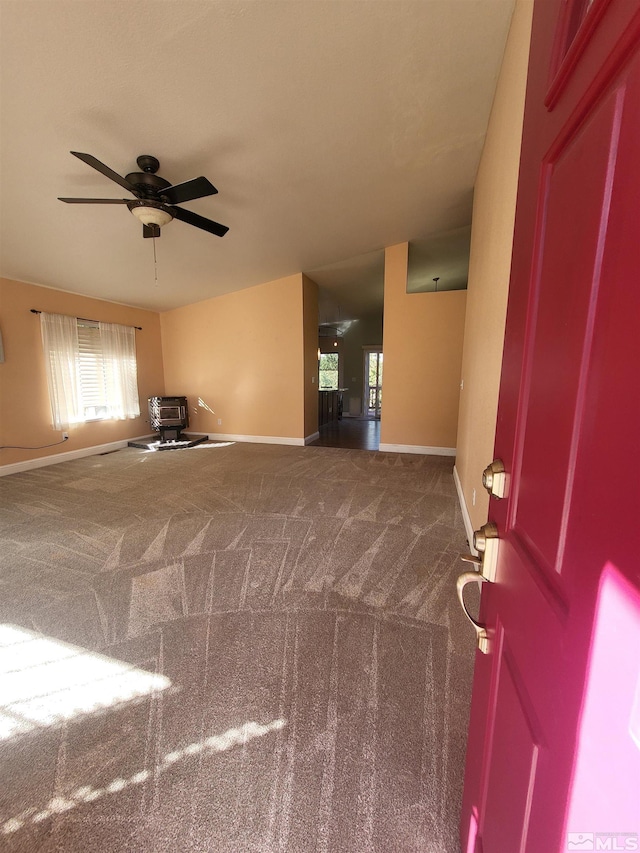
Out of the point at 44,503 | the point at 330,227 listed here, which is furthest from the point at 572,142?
the point at 44,503

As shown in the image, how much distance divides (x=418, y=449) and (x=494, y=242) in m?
3.33

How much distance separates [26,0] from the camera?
1.46 metres

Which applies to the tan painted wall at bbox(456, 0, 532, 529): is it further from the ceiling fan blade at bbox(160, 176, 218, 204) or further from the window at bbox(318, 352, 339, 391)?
the window at bbox(318, 352, 339, 391)

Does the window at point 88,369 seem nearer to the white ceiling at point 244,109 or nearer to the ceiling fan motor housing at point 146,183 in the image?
the white ceiling at point 244,109

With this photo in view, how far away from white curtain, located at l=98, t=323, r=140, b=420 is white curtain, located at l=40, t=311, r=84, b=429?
49 cm

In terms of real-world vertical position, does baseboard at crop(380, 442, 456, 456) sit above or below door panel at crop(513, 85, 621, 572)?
below

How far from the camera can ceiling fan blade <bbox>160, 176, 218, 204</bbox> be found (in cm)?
221

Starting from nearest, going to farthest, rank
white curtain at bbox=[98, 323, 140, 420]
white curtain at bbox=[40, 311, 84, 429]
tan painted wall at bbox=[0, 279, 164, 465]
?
tan painted wall at bbox=[0, 279, 164, 465], white curtain at bbox=[40, 311, 84, 429], white curtain at bbox=[98, 323, 140, 420]

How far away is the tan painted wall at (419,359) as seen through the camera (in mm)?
4609

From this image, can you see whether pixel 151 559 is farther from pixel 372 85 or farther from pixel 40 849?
pixel 372 85

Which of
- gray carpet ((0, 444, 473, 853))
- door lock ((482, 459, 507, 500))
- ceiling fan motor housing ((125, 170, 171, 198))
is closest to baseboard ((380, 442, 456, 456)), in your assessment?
gray carpet ((0, 444, 473, 853))

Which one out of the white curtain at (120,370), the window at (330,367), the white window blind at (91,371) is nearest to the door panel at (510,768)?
the white window blind at (91,371)

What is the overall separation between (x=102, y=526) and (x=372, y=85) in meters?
3.67
